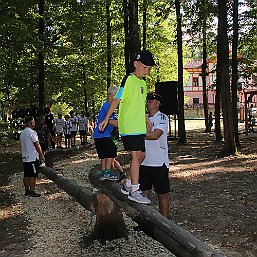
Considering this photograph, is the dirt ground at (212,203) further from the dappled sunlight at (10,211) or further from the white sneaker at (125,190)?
the white sneaker at (125,190)

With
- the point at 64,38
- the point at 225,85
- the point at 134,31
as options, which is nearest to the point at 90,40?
the point at 64,38

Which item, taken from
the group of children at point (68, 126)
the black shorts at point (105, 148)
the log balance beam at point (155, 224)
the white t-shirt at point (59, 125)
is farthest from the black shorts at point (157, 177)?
the white t-shirt at point (59, 125)

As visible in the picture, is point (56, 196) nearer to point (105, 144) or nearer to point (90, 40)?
point (105, 144)

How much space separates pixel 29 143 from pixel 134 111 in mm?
5239

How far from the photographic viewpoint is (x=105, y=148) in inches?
268

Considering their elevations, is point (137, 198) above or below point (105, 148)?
below

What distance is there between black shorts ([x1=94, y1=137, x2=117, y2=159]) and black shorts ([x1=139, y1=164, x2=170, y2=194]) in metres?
0.74

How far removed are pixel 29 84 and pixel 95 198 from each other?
16654 millimetres

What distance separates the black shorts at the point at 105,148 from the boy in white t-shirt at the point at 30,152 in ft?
11.1

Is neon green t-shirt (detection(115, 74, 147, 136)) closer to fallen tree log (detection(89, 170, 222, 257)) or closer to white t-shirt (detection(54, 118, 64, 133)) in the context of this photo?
fallen tree log (detection(89, 170, 222, 257))

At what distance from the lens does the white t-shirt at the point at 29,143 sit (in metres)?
9.77

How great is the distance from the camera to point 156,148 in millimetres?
6148

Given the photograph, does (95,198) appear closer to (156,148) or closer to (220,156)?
(156,148)

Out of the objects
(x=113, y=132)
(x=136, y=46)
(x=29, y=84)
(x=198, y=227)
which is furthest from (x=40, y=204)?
(x=29, y=84)
